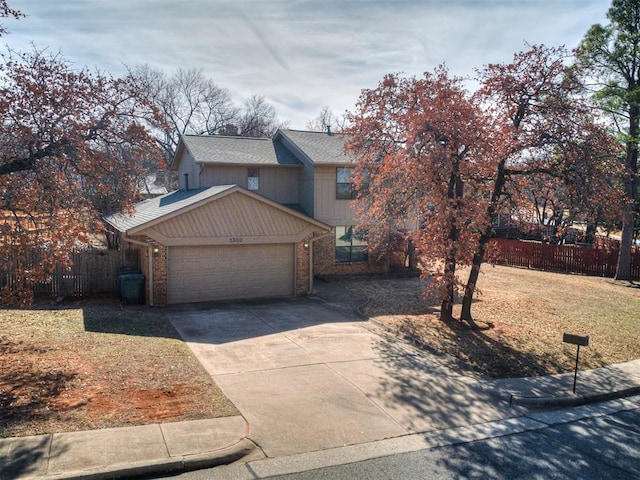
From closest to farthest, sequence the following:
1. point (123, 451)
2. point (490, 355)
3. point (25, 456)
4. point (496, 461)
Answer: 1. point (25, 456)
2. point (123, 451)
3. point (496, 461)
4. point (490, 355)

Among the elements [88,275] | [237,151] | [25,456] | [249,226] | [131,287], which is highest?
[237,151]

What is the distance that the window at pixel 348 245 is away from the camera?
22484mm

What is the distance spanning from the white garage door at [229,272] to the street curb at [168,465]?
10.4 meters

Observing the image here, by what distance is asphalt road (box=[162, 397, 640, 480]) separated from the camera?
20.6 feet

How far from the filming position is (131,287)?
52.0 feet

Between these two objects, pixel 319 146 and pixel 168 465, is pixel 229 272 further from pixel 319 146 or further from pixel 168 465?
pixel 168 465

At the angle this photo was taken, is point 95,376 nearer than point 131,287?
Yes

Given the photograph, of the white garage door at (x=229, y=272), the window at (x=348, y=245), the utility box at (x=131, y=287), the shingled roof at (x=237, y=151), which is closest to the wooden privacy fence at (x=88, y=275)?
the utility box at (x=131, y=287)

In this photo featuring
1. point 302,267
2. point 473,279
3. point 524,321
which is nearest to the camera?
point 473,279

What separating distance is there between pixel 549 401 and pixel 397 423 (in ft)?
10.1

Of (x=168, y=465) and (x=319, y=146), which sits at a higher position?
(x=319, y=146)

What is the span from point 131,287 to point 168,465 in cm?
1063

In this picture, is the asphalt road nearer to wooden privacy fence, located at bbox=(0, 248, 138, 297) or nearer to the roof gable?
the roof gable

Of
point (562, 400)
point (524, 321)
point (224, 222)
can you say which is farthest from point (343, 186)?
point (562, 400)
